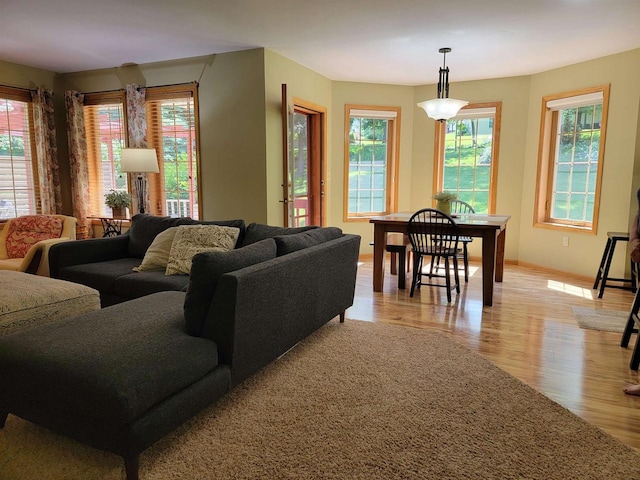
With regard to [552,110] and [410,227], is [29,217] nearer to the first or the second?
[410,227]

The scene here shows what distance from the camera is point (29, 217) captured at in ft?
14.6

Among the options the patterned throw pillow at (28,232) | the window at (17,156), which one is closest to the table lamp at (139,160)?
the patterned throw pillow at (28,232)

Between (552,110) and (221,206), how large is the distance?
4.33 m

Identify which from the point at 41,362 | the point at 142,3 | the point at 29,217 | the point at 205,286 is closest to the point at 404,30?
the point at 142,3

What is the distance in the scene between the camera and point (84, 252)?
3818 millimetres

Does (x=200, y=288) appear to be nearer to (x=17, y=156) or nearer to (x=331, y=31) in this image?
(x=331, y=31)

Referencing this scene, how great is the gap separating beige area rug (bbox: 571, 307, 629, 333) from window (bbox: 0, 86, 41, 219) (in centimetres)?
616

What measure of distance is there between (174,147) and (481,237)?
3.66 metres

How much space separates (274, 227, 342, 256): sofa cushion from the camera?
2.74 metres

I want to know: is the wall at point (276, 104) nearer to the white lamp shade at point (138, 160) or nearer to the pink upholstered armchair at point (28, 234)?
the white lamp shade at point (138, 160)

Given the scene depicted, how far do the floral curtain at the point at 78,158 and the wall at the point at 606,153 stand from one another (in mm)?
5852

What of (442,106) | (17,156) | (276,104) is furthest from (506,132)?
(17,156)

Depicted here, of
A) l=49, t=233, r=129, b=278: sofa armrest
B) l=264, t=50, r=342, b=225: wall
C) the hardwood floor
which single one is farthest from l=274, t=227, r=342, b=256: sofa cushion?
l=49, t=233, r=129, b=278: sofa armrest

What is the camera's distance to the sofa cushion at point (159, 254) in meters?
3.50
